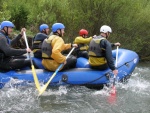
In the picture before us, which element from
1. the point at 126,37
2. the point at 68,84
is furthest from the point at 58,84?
the point at 126,37

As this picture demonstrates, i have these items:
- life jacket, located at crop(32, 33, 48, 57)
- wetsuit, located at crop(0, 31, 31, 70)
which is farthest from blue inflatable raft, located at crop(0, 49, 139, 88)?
life jacket, located at crop(32, 33, 48, 57)

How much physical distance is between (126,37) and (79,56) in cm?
521

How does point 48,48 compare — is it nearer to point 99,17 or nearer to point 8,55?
point 8,55

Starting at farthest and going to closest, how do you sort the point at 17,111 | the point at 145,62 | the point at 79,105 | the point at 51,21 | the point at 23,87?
the point at 145,62
the point at 51,21
the point at 23,87
the point at 79,105
the point at 17,111

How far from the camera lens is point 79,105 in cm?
640

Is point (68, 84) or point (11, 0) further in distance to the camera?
point (11, 0)

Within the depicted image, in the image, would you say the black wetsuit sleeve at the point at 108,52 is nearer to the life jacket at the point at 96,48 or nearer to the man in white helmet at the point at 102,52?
the man in white helmet at the point at 102,52

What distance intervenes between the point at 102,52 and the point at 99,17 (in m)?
6.58

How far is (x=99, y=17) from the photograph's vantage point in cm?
1362

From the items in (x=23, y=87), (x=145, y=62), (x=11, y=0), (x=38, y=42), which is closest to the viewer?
(x=23, y=87)

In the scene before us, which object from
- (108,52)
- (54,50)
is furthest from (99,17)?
(54,50)

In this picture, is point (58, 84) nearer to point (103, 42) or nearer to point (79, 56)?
point (103, 42)

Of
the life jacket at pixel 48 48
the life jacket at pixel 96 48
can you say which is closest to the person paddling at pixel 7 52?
the life jacket at pixel 48 48

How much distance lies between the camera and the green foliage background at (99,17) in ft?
43.9
